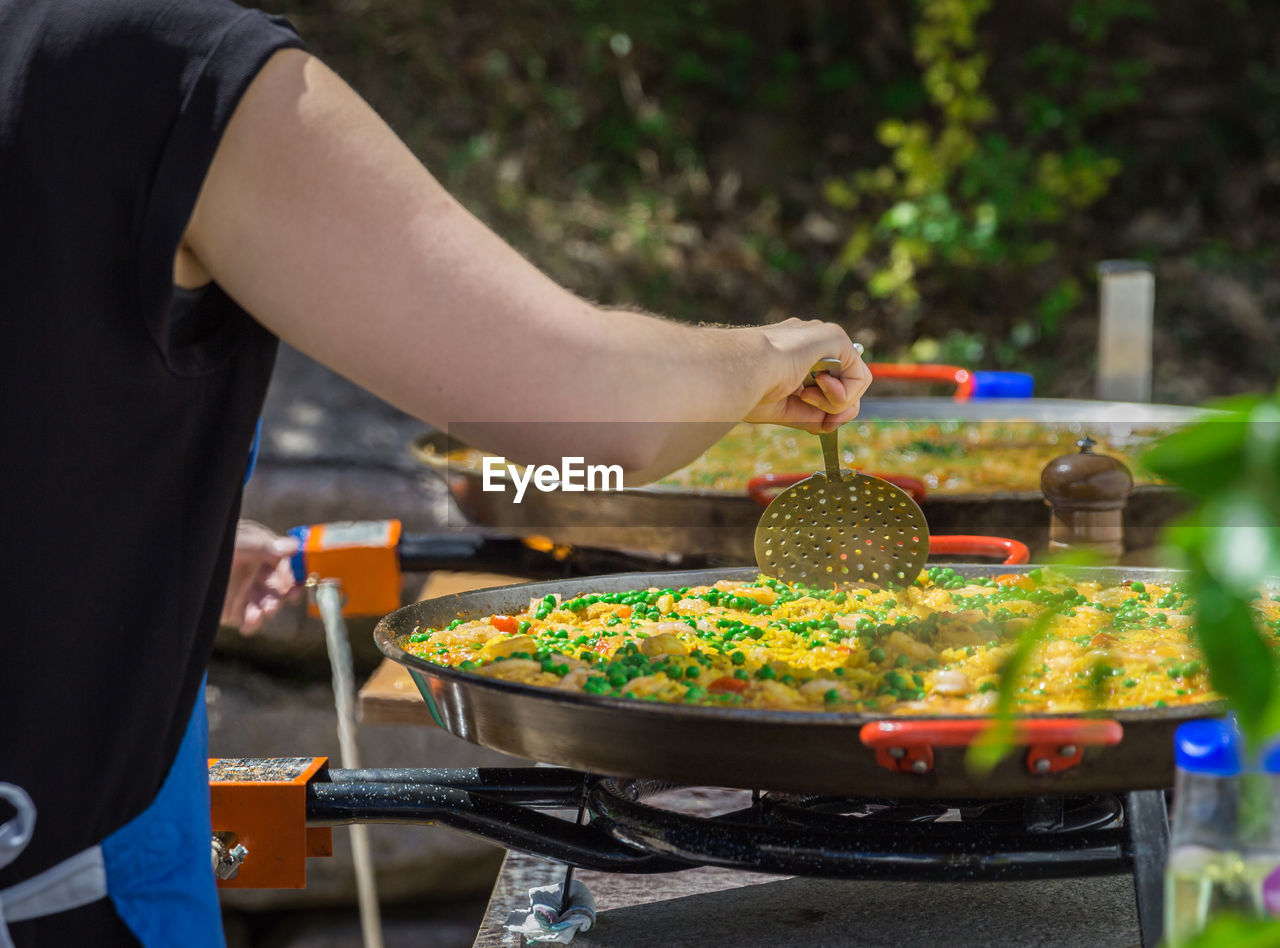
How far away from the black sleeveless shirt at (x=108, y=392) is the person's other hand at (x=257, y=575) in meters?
0.65

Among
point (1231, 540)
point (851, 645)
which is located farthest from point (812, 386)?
point (1231, 540)

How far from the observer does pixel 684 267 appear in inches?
287

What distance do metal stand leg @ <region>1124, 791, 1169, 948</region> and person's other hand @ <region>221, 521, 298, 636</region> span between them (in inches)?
47.7

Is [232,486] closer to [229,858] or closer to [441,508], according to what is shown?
[229,858]

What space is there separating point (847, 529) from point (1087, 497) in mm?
524

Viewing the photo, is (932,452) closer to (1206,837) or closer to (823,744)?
(823,744)

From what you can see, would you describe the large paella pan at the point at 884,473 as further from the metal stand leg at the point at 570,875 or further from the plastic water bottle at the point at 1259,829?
the plastic water bottle at the point at 1259,829

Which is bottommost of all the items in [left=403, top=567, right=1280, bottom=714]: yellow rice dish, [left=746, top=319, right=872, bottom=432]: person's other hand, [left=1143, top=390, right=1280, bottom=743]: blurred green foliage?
[left=403, top=567, right=1280, bottom=714]: yellow rice dish

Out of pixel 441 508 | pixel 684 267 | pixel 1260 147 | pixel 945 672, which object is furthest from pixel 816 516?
pixel 1260 147

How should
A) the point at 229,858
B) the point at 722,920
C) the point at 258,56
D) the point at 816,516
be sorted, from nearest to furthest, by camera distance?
1. the point at 258,56
2. the point at 229,858
3. the point at 722,920
4. the point at 816,516

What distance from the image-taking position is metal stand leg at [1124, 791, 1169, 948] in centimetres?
111

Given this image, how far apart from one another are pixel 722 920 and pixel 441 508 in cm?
355

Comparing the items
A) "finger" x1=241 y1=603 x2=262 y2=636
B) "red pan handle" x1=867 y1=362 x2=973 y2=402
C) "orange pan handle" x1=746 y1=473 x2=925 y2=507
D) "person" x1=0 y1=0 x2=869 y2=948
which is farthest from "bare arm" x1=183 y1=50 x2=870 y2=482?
"red pan handle" x1=867 y1=362 x2=973 y2=402

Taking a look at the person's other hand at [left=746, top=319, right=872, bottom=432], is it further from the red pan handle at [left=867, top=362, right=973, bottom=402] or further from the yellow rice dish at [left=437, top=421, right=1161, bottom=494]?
the red pan handle at [left=867, top=362, right=973, bottom=402]
